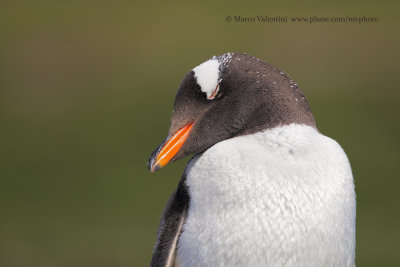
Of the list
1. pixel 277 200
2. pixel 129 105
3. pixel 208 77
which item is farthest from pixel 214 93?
pixel 129 105

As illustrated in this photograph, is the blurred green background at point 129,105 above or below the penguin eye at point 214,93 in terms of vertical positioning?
below

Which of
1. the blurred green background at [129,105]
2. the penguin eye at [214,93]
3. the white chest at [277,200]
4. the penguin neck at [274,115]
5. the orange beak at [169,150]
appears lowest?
the blurred green background at [129,105]

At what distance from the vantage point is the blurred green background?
20.5ft

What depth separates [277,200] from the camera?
76.0 inches

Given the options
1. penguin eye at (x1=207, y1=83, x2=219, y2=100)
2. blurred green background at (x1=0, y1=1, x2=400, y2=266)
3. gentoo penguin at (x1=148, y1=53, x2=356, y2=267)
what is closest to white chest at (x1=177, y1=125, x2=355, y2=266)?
gentoo penguin at (x1=148, y1=53, x2=356, y2=267)

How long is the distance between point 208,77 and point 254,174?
0.26 m

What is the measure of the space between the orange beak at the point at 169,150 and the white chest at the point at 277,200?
0.09 metres

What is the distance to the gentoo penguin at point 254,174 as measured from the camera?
1938 mm

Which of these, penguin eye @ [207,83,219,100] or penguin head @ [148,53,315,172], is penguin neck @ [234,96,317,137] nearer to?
penguin head @ [148,53,315,172]

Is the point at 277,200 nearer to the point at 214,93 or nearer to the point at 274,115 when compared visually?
the point at 274,115

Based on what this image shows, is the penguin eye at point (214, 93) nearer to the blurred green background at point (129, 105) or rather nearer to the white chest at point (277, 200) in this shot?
the white chest at point (277, 200)

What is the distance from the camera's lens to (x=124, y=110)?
9.90m

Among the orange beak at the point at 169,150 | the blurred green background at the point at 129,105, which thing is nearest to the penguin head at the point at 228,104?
the orange beak at the point at 169,150

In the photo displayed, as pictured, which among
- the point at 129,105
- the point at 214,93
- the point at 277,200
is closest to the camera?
the point at 277,200
